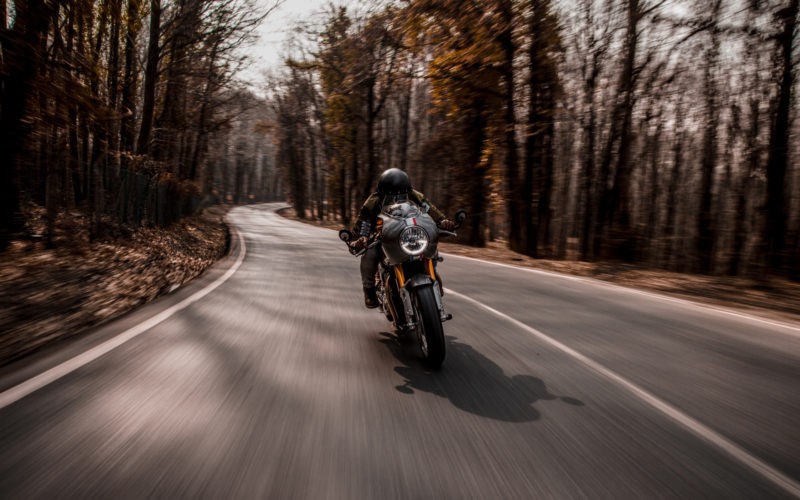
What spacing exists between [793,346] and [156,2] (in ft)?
55.9

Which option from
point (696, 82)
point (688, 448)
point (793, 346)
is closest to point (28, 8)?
point (688, 448)

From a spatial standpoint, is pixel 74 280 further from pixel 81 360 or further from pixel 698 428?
pixel 698 428

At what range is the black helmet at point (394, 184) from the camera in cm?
540

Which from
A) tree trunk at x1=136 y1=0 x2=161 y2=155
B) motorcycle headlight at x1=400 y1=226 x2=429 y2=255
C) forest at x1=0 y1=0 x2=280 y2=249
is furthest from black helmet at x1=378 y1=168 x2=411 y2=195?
tree trunk at x1=136 y1=0 x2=161 y2=155

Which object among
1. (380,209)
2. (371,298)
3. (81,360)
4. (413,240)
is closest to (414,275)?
(413,240)

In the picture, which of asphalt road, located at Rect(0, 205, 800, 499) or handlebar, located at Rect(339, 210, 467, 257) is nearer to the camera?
asphalt road, located at Rect(0, 205, 800, 499)

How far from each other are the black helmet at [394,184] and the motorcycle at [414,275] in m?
0.19

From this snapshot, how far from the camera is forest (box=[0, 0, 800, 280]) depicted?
33.6 feet

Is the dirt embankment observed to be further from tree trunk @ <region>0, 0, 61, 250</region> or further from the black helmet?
the black helmet

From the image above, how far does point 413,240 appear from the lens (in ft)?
15.4

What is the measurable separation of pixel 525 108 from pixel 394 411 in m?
16.4

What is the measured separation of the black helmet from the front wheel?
132cm

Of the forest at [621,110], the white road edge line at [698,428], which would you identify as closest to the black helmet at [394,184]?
the white road edge line at [698,428]

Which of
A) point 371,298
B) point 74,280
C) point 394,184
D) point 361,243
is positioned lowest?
point 74,280
